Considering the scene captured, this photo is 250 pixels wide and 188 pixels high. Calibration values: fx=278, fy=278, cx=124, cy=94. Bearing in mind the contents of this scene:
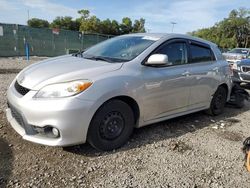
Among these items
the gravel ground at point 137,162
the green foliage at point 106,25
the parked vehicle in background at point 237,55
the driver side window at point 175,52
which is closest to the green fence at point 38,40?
the parked vehicle in background at point 237,55

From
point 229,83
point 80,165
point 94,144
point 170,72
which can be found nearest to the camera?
point 80,165

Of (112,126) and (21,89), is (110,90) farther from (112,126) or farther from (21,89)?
(21,89)

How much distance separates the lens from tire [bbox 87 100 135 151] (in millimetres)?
3477

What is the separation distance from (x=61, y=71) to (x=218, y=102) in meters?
3.53

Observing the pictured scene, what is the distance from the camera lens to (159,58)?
12.9 ft

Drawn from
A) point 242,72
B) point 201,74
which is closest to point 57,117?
point 201,74

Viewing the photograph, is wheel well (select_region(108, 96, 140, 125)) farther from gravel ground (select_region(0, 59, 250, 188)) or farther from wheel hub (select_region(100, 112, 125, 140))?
gravel ground (select_region(0, 59, 250, 188))

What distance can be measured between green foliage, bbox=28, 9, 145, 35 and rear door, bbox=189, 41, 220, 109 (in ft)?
187

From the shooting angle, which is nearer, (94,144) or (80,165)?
(80,165)

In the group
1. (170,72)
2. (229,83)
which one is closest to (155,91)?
(170,72)

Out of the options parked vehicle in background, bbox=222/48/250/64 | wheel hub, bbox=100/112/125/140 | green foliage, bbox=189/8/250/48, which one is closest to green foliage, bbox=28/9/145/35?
green foliage, bbox=189/8/250/48

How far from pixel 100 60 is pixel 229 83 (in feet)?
10.3

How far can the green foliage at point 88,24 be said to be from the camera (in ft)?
200

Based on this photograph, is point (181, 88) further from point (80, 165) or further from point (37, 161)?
point (37, 161)
